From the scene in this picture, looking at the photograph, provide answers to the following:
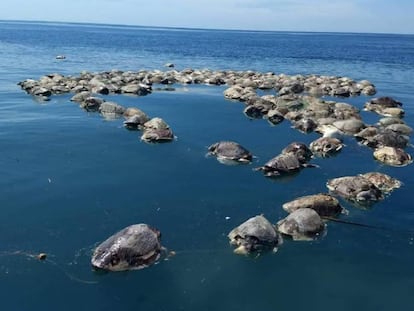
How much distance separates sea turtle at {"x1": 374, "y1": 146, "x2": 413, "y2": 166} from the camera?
82.2 feet

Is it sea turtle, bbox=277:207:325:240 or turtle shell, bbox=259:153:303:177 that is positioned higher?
sea turtle, bbox=277:207:325:240

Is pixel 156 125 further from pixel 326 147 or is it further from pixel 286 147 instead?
pixel 326 147

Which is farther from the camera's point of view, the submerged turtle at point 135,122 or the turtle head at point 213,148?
the submerged turtle at point 135,122

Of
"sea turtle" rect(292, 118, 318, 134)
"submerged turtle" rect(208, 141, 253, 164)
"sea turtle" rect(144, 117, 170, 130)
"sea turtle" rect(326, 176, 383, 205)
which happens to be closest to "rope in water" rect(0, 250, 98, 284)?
"submerged turtle" rect(208, 141, 253, 164)

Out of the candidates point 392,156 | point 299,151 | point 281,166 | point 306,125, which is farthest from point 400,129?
point 281,166

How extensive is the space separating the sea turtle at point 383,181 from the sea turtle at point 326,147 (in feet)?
14.8

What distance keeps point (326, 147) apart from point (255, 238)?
12519 millimetres

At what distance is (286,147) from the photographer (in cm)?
2681

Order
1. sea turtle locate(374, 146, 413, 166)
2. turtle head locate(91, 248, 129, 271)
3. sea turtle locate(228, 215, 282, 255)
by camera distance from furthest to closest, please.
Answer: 1. sea turtle locate(374, 146, 413, 166)
2. sea turtle locate(228, 215, 282, 255)
3. turtle head locate(91, 248, 129, 271)

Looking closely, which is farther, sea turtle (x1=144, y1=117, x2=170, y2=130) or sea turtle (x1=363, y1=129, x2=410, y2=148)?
sea turtle (x1=144, y1=117, x2=170, y2=130)

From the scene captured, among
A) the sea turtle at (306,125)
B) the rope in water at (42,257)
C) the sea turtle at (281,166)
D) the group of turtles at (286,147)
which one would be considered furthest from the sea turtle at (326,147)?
the rope in water at (42,257)

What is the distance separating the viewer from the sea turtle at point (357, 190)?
20.1m

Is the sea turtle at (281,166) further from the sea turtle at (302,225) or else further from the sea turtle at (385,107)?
the sea turtle at (385,107)

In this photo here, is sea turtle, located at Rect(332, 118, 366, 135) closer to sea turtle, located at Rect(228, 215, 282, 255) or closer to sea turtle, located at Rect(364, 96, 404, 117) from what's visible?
sea turtle, located at Rect(364, 96, 404, 117)
